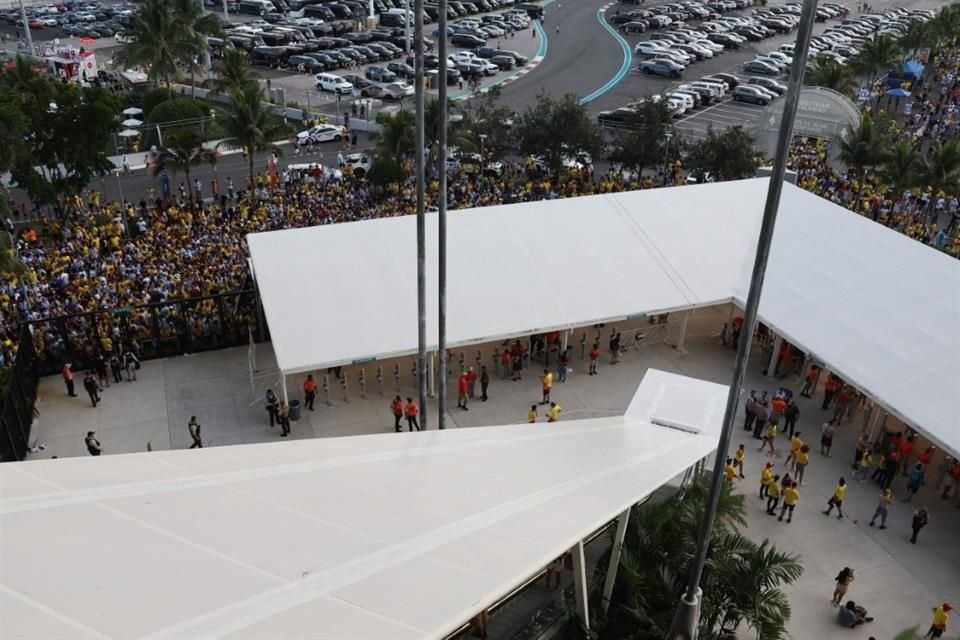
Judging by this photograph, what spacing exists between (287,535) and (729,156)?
30.4 m

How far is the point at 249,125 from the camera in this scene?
32.2 metres

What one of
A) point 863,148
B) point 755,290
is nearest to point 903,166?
point 863,148

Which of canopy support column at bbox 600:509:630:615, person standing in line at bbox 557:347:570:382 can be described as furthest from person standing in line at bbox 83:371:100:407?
canopy support column at bbox 600:509:630:615

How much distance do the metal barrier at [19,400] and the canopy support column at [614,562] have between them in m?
12.6

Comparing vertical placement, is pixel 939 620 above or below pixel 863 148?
below

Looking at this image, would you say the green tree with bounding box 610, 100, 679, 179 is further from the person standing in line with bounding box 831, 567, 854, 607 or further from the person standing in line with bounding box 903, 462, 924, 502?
the person standing in line with bounding box 831, 567, 854, 607

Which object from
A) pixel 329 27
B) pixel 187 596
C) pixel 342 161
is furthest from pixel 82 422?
pixel 329 27

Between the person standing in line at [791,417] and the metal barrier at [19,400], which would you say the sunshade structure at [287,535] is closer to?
the person standing in line at [791,417]

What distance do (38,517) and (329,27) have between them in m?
66.8

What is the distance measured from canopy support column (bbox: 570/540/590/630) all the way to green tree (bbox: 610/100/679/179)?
27.3 m

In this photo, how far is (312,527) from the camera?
330 inches

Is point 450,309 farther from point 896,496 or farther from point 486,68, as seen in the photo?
point 486,68

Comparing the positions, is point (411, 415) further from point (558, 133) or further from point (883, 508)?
point (558, 133)

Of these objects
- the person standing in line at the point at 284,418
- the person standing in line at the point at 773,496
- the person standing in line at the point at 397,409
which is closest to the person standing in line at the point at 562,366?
the person standing in line at the point at 397,409
